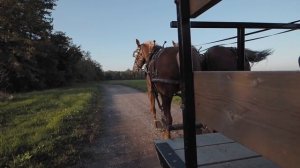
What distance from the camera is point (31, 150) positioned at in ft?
20.0

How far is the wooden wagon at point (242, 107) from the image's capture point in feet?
2.97

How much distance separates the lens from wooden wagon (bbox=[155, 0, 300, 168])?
907 mm

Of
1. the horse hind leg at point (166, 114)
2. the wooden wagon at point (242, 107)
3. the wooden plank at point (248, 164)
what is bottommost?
the horse hind leg at point (166, 114)

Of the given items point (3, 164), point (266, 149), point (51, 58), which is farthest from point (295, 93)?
point (51, 58)

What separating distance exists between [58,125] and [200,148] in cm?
693

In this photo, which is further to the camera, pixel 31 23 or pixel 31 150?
pixel 31 23

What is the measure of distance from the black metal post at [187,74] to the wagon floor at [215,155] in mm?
542

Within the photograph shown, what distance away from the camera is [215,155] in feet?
7.39

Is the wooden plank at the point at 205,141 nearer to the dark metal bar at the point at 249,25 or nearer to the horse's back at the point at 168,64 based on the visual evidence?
the dark metal bar at the point at 249,25

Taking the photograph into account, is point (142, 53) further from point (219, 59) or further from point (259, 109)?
point (259, 109)

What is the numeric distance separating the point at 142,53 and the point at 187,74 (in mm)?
6102

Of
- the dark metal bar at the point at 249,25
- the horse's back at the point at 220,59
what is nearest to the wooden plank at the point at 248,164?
the dark metal bar at the point at 249,25

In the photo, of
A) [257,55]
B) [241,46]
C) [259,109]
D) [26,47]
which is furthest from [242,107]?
[26,47]

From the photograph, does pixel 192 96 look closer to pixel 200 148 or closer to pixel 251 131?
pixel 251 131
